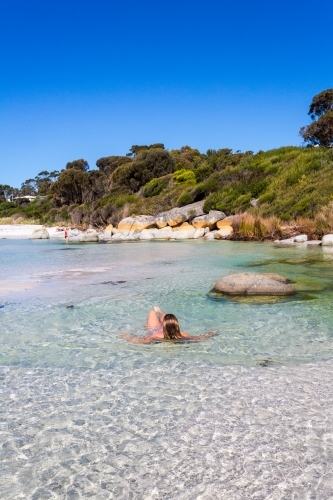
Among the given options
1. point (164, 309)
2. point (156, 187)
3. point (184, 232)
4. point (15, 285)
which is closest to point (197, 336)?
point (164, 309)

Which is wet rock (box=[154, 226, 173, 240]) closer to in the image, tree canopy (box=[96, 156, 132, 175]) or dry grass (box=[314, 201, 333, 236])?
dry grass (box=[314, 201, 333, 236])

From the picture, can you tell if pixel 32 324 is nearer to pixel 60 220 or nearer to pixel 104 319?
pixel 104 319

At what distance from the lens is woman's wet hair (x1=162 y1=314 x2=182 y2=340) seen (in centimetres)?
610

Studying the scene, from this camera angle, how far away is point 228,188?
38.3m

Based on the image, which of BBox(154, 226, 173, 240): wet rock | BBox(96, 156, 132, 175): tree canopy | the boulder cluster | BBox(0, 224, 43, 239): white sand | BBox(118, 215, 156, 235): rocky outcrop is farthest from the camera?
BBox(96, 156, 132, 175): tree canopy

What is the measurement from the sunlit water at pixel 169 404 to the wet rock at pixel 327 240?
41.6ft

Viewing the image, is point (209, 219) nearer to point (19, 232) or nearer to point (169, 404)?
point (169, 404)

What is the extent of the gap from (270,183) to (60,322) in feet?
104

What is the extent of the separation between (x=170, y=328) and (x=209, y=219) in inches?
1066

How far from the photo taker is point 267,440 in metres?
3.40

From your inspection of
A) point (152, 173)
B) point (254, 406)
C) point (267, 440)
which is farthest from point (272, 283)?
point (152, 173)

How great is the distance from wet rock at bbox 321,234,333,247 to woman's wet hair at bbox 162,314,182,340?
51.5ft

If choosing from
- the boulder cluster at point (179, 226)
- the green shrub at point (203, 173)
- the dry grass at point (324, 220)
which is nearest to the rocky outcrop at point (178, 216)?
the boulder cluster at point (179, 226)

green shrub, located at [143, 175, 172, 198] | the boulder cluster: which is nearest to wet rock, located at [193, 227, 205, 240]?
the boulder cluster
